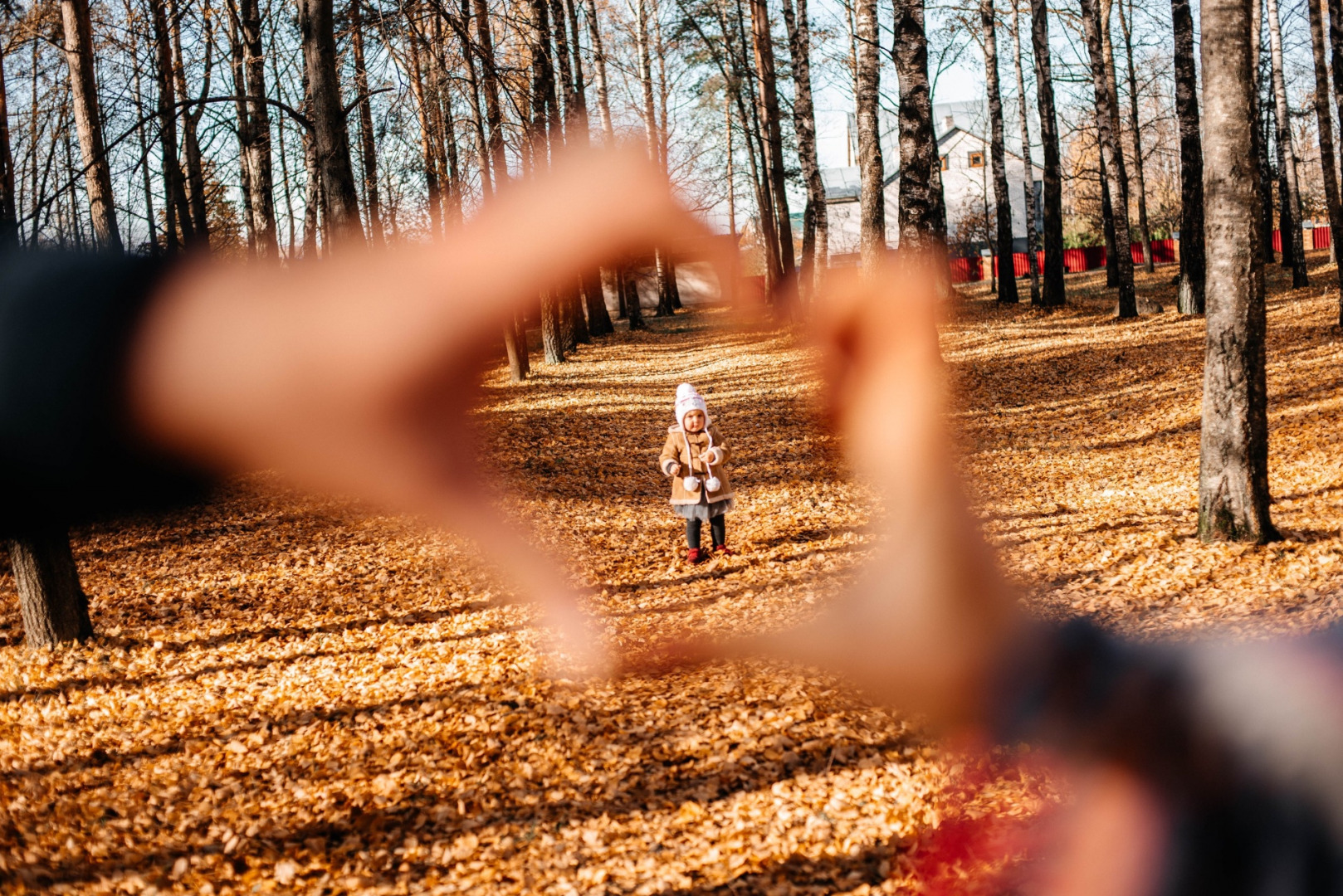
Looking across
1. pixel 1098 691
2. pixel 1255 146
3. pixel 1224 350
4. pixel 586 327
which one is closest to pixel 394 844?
pixel 1098 691

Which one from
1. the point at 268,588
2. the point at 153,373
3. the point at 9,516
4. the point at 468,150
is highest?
the point at 468,150

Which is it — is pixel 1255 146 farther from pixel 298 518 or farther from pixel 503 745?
pixel 298 518

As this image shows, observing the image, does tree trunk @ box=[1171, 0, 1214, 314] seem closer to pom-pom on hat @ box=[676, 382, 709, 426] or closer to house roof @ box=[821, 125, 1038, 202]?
pom-pom on hat @ box=[676, 382, 709, 426]

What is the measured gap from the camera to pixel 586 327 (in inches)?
1090

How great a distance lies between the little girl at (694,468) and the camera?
26.7 feet

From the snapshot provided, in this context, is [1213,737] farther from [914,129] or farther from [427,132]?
[427,132]

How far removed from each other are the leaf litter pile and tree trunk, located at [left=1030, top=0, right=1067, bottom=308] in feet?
32.7

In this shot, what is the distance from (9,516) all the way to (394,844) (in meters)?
2.93

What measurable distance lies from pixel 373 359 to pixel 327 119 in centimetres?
832

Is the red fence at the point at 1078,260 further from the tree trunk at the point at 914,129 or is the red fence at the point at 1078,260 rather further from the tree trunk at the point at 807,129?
the tree trunk at the point at 914,129

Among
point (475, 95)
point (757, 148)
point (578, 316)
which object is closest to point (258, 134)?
point (475, 95)

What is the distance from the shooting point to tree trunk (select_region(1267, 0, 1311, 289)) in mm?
18703

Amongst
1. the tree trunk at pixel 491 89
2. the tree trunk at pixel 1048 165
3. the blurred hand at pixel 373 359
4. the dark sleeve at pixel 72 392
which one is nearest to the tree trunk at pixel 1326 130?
the tree trunk at pixel 1048 165

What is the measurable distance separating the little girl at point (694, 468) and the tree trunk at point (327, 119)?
3.38 m
